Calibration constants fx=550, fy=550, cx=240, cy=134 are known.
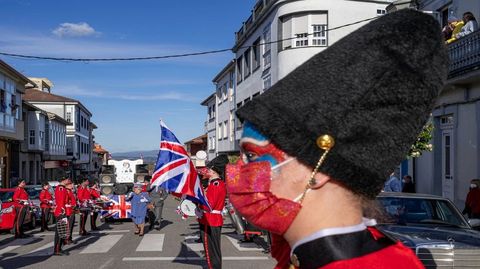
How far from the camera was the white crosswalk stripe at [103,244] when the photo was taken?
12.7m

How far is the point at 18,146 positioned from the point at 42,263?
101 ft

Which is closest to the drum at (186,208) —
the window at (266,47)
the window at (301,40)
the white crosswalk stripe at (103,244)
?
the white crosswalk stripe at (103,244)

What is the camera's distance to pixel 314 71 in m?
1.80

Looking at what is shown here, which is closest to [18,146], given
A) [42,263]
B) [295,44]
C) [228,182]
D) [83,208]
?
[295,44]

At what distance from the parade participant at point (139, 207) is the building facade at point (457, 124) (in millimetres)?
8575

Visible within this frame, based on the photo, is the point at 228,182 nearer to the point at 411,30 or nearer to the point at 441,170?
the point at 411,30

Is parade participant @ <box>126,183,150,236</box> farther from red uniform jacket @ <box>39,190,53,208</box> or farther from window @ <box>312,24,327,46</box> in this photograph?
window @ <box>312,24,327,46</box>

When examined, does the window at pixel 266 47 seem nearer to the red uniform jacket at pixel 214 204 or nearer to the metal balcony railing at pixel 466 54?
the metal balcony railing at pixel 466 54

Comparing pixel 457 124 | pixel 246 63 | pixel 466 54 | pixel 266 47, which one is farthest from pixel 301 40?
pixel 246 63

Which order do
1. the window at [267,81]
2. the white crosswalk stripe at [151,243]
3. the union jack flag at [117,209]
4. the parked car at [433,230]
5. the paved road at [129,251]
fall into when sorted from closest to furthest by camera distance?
1. the parked car at [433,230]
2. the paved road at [129,251]
3. the white crosswalk stripe at [151,243]
4. the union jack flag at [117,209]
5. the window at [267,81]

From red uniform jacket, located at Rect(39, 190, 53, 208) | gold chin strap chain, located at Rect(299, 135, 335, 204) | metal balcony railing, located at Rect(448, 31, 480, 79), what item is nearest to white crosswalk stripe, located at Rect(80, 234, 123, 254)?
red uniform jacket, located at Rect(39, 190, 53, 208)

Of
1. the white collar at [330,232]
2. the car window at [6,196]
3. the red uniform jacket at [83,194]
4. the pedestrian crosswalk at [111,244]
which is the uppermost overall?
the white collar at [330,232]

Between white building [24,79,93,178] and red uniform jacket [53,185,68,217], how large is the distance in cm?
4565

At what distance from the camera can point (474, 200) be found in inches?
535
